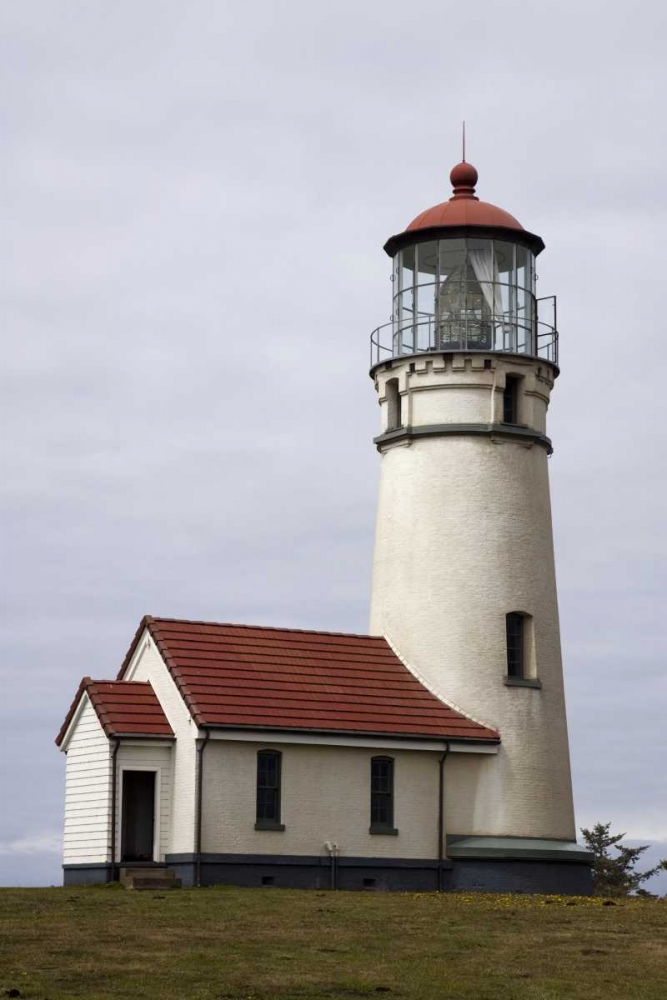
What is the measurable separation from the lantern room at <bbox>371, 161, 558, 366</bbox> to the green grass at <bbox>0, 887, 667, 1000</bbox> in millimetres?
14553

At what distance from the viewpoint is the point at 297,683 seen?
35.6 meters

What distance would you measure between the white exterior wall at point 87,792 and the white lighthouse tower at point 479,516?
7429mm

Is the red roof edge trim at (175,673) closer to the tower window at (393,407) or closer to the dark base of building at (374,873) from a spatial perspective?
the dark base of building at (374,873)

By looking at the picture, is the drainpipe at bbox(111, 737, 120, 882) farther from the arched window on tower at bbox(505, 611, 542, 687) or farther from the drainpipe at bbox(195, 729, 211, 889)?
the arched window on tower at bbox(505, 611, 542, 687)

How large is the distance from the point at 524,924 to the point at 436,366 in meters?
16.2

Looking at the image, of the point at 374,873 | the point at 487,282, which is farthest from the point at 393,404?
the point at 374,873

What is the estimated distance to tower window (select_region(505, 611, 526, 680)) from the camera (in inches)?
1491

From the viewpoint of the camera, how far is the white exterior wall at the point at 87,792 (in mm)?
34406

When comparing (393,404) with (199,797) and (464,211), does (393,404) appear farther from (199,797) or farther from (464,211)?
(199,797)

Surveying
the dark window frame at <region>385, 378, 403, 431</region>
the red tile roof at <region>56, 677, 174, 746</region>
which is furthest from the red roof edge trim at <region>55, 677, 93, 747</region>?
the dark window frame at <region>385, 378, 403, 431</region>

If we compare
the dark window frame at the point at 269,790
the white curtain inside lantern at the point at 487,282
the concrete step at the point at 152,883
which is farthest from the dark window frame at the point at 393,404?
the concrete step at the point at 152,883

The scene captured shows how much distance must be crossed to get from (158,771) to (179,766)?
1.84ft

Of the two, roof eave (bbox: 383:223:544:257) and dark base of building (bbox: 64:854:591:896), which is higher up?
roof eave (bbox: 383:223:544:257)

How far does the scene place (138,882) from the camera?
106 feet
